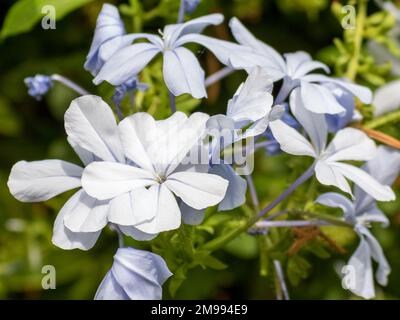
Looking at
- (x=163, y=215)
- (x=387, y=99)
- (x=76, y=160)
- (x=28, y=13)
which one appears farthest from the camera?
(x=76, y=160)

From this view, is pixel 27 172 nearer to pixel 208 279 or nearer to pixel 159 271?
pixel 159 271

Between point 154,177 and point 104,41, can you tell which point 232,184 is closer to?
point 154,177

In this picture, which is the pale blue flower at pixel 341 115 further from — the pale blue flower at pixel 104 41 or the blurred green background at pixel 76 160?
the blurred green background at pixel 76 160

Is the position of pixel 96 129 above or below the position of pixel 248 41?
below

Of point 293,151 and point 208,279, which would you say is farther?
point 208,279

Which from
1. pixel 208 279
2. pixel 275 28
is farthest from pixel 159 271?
pixel 275 28

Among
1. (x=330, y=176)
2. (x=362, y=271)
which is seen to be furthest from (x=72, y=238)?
(x=362, y=271)

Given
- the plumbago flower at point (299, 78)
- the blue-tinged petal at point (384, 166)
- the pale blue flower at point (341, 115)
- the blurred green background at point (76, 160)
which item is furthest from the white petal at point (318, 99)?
the blurred green background at point (76, 160)
